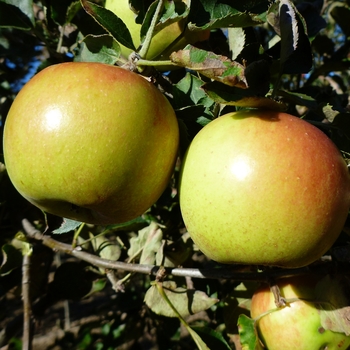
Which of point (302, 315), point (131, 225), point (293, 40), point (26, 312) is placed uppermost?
point (293, 40)

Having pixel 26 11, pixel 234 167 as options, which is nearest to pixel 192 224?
pixel 234 167

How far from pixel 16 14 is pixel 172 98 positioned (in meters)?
0.57

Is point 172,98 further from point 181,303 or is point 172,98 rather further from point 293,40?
point 181,303

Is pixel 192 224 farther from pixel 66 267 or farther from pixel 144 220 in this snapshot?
pixel 66 267

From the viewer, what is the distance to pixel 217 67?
658 mm

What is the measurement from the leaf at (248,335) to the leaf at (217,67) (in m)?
0.63

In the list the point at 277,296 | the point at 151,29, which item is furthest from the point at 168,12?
the point at 277,296

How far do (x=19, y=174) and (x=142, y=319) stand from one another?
139 centimetres

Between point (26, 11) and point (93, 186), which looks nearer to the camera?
point (93, 186)

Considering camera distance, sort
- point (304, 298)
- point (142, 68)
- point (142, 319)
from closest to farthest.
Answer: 1. point (142, 68)
2. point (304, 298)
3. point (142, 319)

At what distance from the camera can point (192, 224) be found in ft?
2.52

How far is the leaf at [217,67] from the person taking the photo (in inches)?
25.7

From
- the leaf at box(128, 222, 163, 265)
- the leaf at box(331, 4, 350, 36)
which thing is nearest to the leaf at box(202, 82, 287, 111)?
the leaf at box(128, 222, 163, 265)

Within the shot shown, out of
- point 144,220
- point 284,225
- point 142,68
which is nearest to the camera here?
point 284,225
